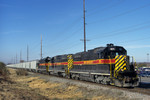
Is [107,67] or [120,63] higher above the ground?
[120,63]

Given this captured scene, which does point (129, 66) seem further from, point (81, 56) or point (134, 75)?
point (81, 56)

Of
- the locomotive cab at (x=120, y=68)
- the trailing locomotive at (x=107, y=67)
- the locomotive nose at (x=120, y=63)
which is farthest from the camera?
the locomotive nose at (x=120, y=63)

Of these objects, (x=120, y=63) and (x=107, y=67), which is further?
(x=107, y=67)

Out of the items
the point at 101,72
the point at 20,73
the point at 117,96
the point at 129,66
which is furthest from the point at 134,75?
the point at 20,73

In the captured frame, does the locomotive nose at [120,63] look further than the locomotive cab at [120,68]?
Yes

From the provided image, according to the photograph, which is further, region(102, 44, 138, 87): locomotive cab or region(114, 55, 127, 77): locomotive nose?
region(114, 55, 127, 77): locomotive nose

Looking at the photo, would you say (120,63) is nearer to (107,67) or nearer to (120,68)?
(120,68)

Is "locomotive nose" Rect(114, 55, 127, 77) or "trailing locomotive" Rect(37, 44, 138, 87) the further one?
"locomotive nose" Rect(114, 55, 127, 77)

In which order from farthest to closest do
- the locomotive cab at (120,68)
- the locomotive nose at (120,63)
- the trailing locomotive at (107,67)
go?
the locomotive nose at (120,63), the trailing locomotive at (107,67), the locomotive cab at (120,68)

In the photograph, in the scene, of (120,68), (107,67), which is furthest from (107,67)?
(120,68)

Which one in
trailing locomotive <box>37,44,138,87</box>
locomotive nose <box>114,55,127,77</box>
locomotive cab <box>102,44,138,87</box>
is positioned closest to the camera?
locomotive cab <box>102,44,138,87</box>

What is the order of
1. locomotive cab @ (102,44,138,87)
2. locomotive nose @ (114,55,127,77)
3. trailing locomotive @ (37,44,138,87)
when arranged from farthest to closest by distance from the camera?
1. locomotive nose @ (114,55,127,77)
2. trailing locomotive @ (37,44,138,87)
3. locomotive cab @ (102,44,138,87)

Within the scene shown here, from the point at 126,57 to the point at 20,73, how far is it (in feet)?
90.4

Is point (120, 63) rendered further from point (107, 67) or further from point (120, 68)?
point (107, 67)
